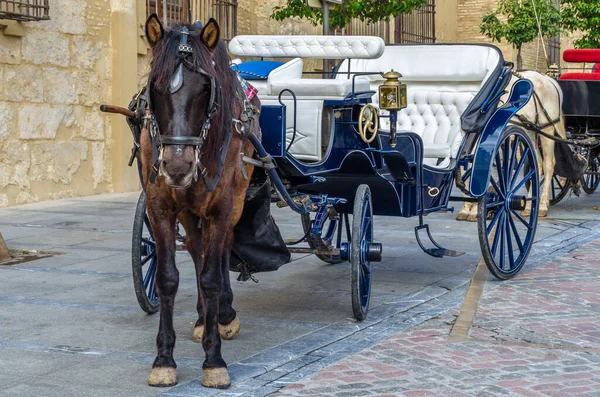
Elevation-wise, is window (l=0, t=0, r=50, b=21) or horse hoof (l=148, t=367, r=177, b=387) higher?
window (l=0, t=0, r=50, b=21)

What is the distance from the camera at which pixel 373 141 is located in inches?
256

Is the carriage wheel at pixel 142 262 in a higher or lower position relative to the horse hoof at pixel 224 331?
higher

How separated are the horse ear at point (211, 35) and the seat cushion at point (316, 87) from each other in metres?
1.65

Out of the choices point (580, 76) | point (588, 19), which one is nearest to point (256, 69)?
point (580, 76)

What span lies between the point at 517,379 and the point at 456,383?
1.03 ft

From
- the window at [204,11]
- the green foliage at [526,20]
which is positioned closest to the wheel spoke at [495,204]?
the window at [204,11]

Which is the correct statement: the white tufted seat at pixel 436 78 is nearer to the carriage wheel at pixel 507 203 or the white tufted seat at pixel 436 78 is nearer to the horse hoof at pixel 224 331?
the carriage wheel at pixel 507 203

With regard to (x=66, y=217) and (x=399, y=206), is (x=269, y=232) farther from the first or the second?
(x=66, y=217)

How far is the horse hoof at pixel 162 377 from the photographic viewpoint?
15.3 feet

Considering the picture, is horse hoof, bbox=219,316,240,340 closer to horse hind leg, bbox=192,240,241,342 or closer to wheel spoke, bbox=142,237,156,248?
horse hind leg, bbox=192,240,241,342

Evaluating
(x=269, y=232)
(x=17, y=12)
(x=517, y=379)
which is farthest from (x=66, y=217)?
(x=517, y=379)

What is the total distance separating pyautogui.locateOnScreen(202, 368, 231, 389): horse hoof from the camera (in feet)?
15.3

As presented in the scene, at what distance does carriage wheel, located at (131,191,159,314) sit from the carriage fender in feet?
7.69

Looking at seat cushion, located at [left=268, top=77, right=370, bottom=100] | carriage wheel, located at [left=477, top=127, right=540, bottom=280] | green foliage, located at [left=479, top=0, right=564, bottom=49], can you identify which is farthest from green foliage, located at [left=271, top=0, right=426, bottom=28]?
seat cushion, located at [left=268, top=77, right=370, bottom=100]
